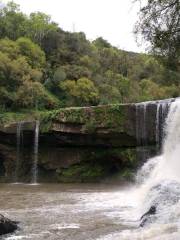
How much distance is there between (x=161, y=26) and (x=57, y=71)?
132 feet

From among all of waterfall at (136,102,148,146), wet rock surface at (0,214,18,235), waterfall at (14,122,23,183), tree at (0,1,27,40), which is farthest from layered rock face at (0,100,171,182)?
tree at (0,1,27,40)

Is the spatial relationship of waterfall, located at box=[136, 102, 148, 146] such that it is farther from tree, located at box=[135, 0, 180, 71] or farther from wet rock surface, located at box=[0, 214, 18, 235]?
tree, located at box=[135, 0, 180, 71]

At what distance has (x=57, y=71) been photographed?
49156 mm

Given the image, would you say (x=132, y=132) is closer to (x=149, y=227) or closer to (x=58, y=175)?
(x=58, y=175)

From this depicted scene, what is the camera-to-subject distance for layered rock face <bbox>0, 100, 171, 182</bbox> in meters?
25.1

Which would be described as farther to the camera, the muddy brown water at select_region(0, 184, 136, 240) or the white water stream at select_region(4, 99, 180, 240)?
the muddy brown water at select_region(0, 184, 136, 240)

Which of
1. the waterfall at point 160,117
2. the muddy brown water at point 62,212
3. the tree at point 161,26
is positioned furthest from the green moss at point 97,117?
the tree at point 161,26

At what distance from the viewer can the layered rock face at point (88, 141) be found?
82.5 feet

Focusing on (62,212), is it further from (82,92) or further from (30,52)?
(30,52)

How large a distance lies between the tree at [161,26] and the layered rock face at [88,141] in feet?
47.6

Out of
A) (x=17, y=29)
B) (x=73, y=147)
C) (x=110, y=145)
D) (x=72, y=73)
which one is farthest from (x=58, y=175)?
(x=17, y=29)

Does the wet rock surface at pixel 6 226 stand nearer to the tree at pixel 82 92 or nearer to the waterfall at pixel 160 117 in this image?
the waterfall at pixel 160 117

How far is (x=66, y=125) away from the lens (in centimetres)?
2597

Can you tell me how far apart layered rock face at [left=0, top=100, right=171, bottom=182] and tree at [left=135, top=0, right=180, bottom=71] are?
14.5 m
